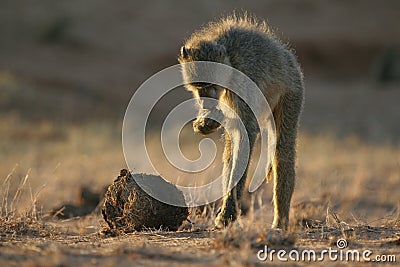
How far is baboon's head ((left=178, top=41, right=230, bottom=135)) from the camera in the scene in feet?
18.5

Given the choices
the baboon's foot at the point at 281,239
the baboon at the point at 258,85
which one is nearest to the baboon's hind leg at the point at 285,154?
the baboon at the point at 258,85

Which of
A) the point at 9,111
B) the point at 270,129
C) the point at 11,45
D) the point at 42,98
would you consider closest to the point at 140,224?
the point at 270,129

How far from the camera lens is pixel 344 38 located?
1179 inches

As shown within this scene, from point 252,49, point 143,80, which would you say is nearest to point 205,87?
point 252,49

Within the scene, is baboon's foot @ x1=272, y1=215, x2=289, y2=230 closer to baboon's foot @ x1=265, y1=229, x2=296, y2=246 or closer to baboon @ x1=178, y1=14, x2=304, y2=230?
baboon @ x1=178, y1=14, x2=304, y2=230

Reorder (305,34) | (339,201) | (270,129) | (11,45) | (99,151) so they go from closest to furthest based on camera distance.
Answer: (270,129)
(339,201)
(99,151)
(11,45)
(305,34)

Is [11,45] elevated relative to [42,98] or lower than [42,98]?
elevated

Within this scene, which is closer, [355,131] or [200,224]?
[200,224]

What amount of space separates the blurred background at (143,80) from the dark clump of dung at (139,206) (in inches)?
89.8

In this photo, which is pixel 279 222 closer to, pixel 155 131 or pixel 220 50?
pixel 220 50

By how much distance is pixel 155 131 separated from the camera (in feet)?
60.2

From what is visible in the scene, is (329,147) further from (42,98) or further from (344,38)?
(344,38)

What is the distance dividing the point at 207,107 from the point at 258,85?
0.52m

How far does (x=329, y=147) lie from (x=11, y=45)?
1612 centimetres
